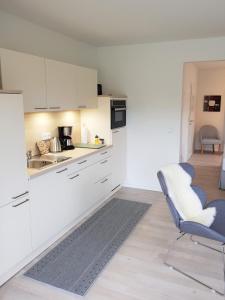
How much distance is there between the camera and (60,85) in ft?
10.5

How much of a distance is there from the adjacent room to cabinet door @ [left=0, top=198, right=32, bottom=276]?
0.01 metres

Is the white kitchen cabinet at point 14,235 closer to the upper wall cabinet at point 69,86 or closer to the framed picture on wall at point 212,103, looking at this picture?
the upper wall cabinet at point 69,86

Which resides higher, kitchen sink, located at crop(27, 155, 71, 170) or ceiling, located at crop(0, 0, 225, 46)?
ceiling, located at crop(0, 0, 225, 46)

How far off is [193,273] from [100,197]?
1822 mm

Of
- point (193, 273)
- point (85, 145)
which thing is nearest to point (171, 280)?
point (193, 273)

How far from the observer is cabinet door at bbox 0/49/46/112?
2438mm

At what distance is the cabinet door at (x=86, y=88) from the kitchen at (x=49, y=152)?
0.01 metres

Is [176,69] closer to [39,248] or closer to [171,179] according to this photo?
[171,179]

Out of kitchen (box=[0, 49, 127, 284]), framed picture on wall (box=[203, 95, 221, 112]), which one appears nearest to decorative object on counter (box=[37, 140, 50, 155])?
kitchen (box=[0, 49, 127, 284])

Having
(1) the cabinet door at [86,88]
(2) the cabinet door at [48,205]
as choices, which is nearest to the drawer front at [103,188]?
(2) the cabinet door at [48,205]

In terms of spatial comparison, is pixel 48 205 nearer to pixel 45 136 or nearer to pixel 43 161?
pixel 43 161

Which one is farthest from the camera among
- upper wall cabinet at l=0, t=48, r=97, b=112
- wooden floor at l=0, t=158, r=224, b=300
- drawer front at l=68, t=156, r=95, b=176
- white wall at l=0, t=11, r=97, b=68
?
drawer front at l=68, t=156, r=95, b=176

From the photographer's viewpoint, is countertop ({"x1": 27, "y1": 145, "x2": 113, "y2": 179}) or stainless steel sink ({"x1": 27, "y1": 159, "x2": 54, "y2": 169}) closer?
countertop ({"x1": 27, "y1": 145, "x2": 113, "y2": 179})

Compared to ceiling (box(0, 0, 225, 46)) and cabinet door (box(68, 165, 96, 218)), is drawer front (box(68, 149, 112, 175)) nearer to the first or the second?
cabinet door (box(68, 165, 96, 218))
